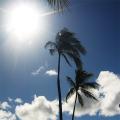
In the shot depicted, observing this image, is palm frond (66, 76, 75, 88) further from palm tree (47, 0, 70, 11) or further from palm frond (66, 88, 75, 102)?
palm tree (47, 0, 70, 11)

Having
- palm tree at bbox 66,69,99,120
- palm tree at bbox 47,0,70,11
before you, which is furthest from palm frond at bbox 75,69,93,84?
palm tree at bbox 47,0,70,11

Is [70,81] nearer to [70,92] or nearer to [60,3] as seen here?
[70,92]

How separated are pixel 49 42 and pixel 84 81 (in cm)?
645

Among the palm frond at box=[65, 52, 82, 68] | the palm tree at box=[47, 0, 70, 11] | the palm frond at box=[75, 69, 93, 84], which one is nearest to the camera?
the palm tree at box=[47, 0, 70, 11]

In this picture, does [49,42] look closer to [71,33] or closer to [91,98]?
[71,33]

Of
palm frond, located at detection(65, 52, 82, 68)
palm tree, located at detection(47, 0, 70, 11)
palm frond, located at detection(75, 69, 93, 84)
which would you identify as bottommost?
palm tree, located at detection(47, 0, 70, 11)

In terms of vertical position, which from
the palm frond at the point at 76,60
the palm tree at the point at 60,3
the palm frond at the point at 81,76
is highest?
the palm frond at the point at 81,76

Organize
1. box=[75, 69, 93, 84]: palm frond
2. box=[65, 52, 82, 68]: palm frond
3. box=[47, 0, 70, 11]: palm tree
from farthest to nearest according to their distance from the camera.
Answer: box=[75, 69, 93, 84]: palm frond
box=[65, 52, 82, 68]: palm frond
box=[47, 0, 70, 11]: palm tree

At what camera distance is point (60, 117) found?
3064cm

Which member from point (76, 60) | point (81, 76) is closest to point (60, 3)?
point (76, 60)

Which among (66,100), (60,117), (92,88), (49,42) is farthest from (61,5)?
(92,88)

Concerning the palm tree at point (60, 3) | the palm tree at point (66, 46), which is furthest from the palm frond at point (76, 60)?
the palm tree at point (60, 3)

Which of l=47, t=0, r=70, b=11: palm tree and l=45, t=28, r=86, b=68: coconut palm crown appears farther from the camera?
l=45, t=28, r=86, b=68: coconut palm crown

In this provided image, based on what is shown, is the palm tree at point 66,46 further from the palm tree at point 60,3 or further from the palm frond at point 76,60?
the palm tree at point 60,3
